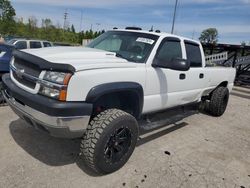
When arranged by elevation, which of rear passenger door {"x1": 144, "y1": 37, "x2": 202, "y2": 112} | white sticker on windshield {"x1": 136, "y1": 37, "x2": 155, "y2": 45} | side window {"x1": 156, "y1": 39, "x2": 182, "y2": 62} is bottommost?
rear passenger door {"x1": 144, "y1": 37, "x2": 202, "y2": 112}

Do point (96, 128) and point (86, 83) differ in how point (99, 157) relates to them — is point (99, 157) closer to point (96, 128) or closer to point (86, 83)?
point (96, 128)

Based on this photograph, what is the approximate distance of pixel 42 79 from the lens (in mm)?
2924

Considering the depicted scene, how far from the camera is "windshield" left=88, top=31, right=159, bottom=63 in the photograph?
4.02m

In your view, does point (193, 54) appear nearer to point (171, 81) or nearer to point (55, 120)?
point (171, 81)

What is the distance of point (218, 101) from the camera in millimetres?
6363

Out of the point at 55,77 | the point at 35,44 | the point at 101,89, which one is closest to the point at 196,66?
the point at 101,89

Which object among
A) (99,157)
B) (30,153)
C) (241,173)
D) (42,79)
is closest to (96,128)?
(99,157)

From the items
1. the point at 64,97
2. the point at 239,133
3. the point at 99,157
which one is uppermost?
the point at 64,97

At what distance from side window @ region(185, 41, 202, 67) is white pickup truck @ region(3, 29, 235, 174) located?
0.38 m

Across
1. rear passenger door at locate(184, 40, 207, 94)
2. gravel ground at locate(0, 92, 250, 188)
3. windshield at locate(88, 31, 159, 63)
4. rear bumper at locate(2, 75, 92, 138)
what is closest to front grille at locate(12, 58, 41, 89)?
rear bumper at locate(2, 75, 92, 138)

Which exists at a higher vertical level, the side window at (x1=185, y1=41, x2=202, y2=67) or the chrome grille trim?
the side window at (x1=185, y1=41, x2=202, y2=67)

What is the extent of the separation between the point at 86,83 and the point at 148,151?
1.76m

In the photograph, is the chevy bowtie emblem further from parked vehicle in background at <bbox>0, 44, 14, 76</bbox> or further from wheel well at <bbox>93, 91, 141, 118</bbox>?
parked vehicle in background at <bbox>0, 44, 14, 76</bbox>

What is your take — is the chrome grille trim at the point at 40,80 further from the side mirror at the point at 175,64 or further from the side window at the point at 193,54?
the side window at the point at 193,54
